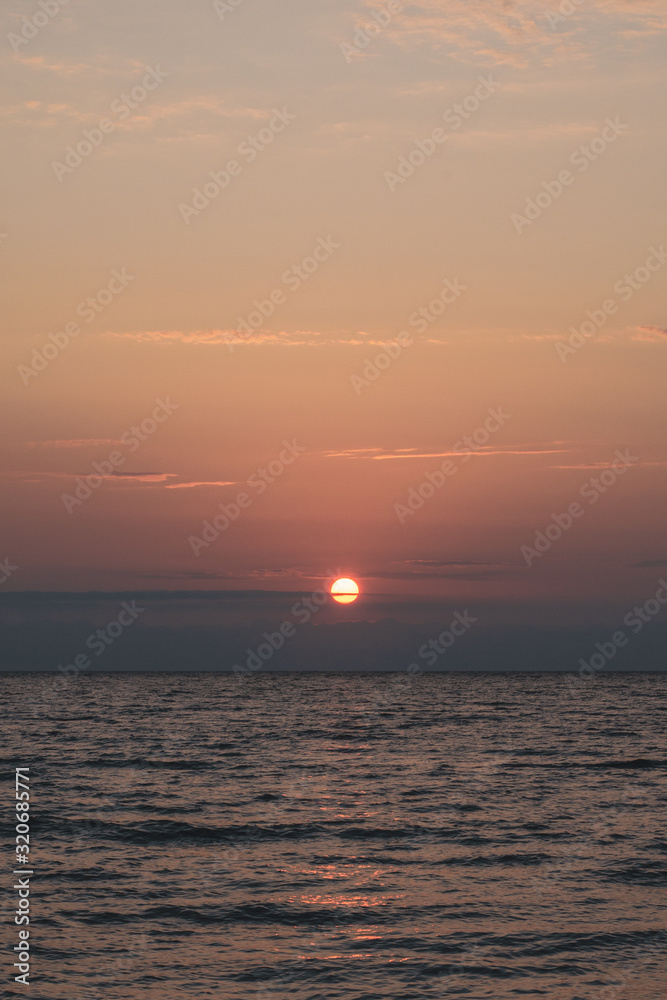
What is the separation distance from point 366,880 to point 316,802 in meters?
12.3

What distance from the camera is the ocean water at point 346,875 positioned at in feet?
60.8

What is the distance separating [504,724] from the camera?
8088 centimetres

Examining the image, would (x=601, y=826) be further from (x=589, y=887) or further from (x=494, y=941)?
(x=494, y=941)

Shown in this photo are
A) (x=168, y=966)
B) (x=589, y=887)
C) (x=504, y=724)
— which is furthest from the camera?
(x=504, y=724)

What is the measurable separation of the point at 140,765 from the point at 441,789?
17365mm

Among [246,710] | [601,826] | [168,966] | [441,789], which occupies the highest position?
[246,710]

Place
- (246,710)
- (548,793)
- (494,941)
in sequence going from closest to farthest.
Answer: (494,941) < (548,793) < (246,710)

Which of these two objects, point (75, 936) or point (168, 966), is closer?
point (168, 966)

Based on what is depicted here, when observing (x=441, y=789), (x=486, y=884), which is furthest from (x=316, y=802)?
(x=486, y=884)

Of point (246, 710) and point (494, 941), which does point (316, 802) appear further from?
point (246, 710)

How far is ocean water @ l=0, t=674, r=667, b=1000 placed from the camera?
18.5 metres

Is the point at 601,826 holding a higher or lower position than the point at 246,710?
lower

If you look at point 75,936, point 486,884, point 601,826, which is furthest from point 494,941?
point 601,826

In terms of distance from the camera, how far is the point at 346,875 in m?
25.7
